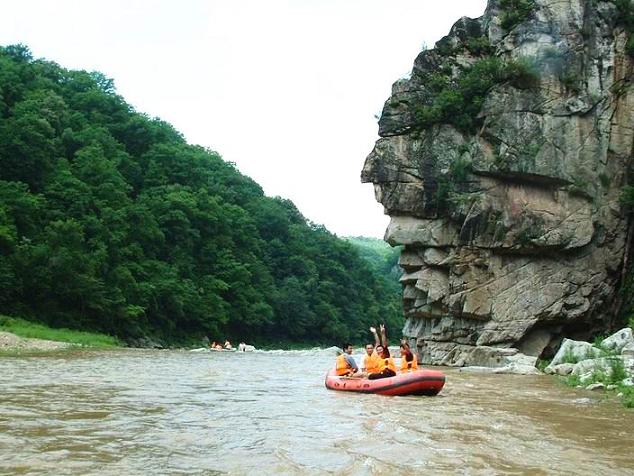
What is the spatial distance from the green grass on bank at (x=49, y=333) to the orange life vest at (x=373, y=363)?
17529 millimetres

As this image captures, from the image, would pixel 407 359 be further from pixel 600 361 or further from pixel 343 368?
pixel 600 361

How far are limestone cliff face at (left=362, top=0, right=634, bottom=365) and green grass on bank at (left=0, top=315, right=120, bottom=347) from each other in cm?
1553

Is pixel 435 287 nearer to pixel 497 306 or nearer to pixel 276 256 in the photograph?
pixel 497 306

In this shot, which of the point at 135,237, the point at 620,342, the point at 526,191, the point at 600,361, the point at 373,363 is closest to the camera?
the point at 373,363

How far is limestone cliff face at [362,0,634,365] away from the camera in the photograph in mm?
29250

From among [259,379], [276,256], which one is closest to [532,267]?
[259,379]

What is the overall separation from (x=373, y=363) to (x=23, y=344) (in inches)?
619

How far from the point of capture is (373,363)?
16859 millimetres

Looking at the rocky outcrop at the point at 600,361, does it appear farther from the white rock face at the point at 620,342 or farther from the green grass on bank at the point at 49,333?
the green grass on bank at the point at 49,333

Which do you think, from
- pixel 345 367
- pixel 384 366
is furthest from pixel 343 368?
pixel 384 366

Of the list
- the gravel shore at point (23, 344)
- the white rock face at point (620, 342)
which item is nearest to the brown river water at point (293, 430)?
the white rock face at point (620, 342)

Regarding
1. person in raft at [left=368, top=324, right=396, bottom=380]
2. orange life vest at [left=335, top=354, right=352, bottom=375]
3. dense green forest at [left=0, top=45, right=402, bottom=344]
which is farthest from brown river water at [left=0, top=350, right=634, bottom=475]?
dense green forest at [left=0, top=45, right=402, bottom=344]

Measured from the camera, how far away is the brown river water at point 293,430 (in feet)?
24.2

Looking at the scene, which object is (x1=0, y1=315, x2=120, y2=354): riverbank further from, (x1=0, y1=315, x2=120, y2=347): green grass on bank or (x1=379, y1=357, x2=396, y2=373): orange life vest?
(x1=379, y1=357, x2=396, y2=373): orange life vest
